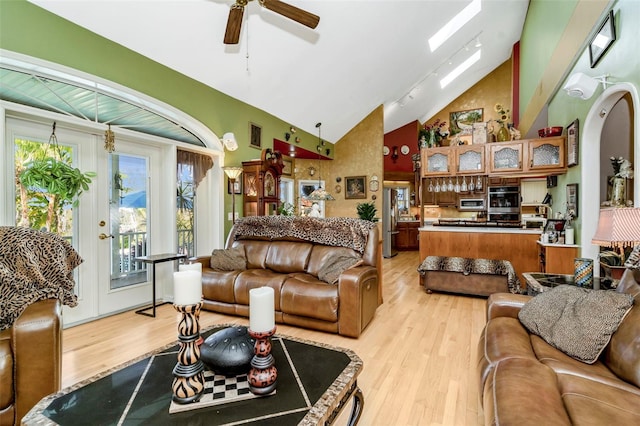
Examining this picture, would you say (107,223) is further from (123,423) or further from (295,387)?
(295,387)

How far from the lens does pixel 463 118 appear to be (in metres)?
9.34

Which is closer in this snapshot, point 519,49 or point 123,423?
point 123,423

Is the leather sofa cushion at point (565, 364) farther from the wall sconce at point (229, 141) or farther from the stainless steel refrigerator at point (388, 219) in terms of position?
the stainless steel refrigerator at point (388, 219)

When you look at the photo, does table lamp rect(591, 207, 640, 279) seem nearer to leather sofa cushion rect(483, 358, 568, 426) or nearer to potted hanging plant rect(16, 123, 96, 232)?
leather sofa cushion rect(483, 358, 568, 426)

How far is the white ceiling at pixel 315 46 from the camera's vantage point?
3156 millimetres

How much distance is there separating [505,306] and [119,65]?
13.7 ft

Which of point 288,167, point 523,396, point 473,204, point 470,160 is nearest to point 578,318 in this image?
point 523,396

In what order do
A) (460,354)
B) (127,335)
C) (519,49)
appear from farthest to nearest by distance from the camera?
(519,49) < (127,335) < (460,354)

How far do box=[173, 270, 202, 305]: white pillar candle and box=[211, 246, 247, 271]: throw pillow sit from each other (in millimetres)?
2400

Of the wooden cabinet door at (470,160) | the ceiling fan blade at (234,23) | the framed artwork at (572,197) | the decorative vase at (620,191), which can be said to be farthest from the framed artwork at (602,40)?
the ceiling fan blade at (234,23)

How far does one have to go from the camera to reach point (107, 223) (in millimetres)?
3494

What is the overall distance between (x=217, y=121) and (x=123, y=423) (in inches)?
160

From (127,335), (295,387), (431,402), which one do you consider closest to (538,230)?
(431,402)

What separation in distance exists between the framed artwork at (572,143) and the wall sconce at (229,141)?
4342mm
